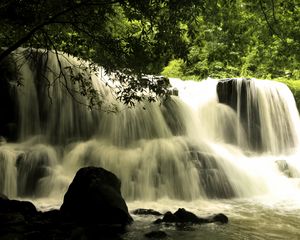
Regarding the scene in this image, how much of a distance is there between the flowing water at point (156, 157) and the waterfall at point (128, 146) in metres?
0.03

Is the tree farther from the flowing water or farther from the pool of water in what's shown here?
the pool of water

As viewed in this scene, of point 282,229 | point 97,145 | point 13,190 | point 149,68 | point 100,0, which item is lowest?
point 282,229

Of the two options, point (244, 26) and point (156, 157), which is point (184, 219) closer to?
point (156, 157)

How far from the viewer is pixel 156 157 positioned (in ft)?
37.1

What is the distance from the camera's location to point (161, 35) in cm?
662

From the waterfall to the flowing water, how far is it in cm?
3

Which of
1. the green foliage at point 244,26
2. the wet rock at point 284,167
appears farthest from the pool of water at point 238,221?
the green foliage at point 244,26

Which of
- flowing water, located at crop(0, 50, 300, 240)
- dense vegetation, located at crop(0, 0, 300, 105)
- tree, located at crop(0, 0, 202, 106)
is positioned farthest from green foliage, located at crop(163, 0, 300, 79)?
flowing water, located at crop(0, 50, 300, 240)

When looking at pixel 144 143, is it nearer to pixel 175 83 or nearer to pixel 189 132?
pixel 189 132

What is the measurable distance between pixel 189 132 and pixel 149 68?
7944 millimetres

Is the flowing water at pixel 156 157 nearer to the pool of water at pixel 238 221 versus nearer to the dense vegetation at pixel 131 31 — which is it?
the pool of water at pixel 238 221

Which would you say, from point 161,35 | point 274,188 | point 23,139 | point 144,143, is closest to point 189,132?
point 144,143

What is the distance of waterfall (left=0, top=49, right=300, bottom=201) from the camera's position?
1019cm

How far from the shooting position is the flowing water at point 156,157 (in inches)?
350
